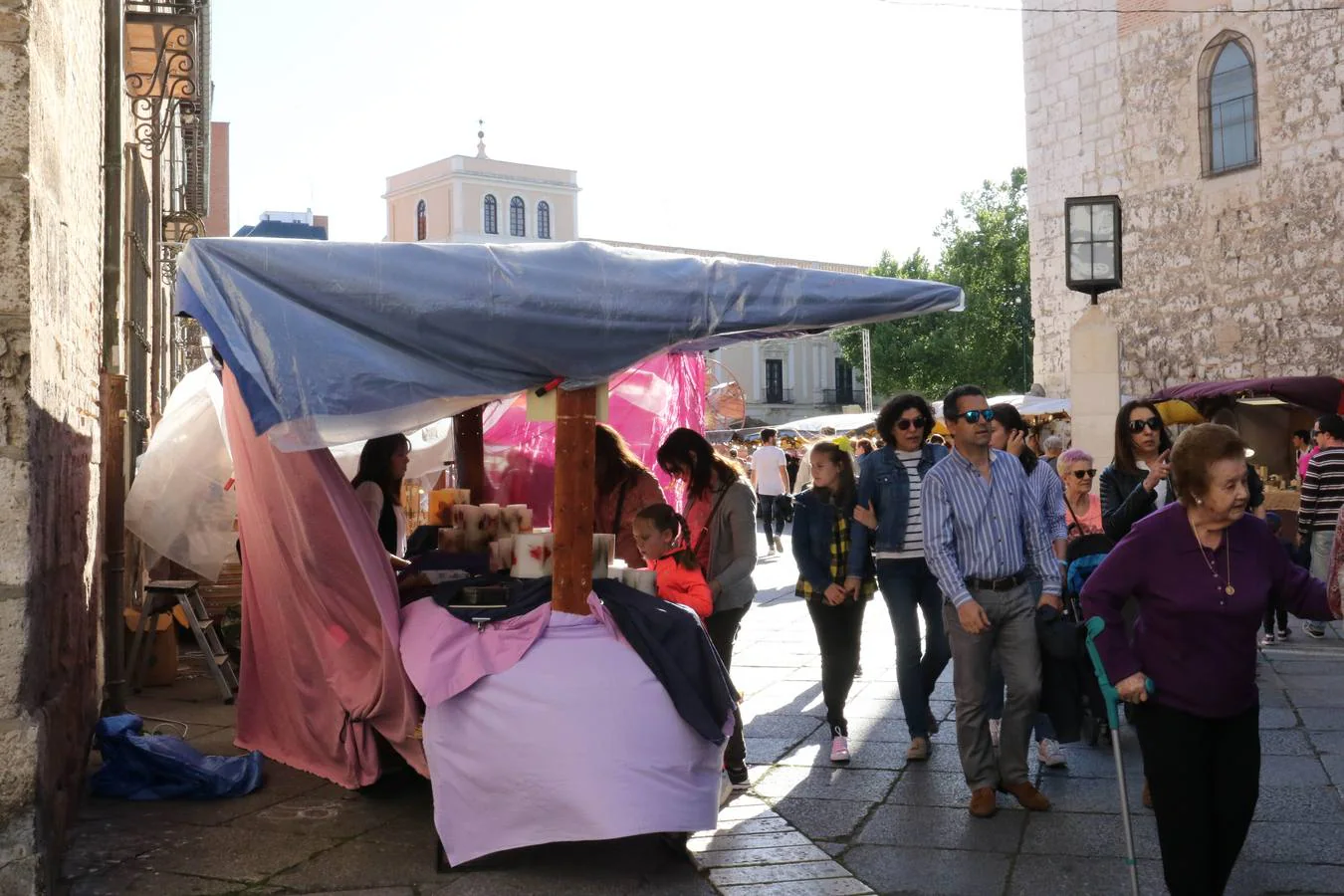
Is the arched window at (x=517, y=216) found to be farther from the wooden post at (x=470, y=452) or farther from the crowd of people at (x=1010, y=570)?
the crowd of people at (x=1010, y=570)

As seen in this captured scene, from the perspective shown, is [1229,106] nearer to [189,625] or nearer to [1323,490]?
[1323,490]

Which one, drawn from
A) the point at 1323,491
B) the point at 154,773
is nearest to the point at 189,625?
the point at 154,773

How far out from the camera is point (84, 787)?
645cm

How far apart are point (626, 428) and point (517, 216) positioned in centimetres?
7183

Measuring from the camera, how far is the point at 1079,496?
304 inches

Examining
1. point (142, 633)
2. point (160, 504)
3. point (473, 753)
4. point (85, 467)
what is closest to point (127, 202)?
point (160, 504)

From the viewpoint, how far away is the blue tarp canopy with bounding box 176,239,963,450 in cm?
520

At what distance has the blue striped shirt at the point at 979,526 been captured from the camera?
19.6 ft

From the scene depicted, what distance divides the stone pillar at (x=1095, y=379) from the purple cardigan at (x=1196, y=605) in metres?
11.9

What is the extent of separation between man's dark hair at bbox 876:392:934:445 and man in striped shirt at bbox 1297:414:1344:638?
4972mm

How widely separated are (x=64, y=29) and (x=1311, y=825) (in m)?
5.94

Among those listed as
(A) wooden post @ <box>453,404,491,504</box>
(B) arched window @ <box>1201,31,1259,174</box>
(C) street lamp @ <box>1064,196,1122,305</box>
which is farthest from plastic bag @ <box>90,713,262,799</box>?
(B) arched window @ <box>1201,31,1259,174</box>

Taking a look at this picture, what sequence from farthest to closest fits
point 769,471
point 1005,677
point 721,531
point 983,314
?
1. point 983,314
2. point 769,471
3. point 721,531
4. point 1005,677

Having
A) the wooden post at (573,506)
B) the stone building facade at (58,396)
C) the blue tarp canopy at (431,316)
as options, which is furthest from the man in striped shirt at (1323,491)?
the stone building facade at (58,396)
